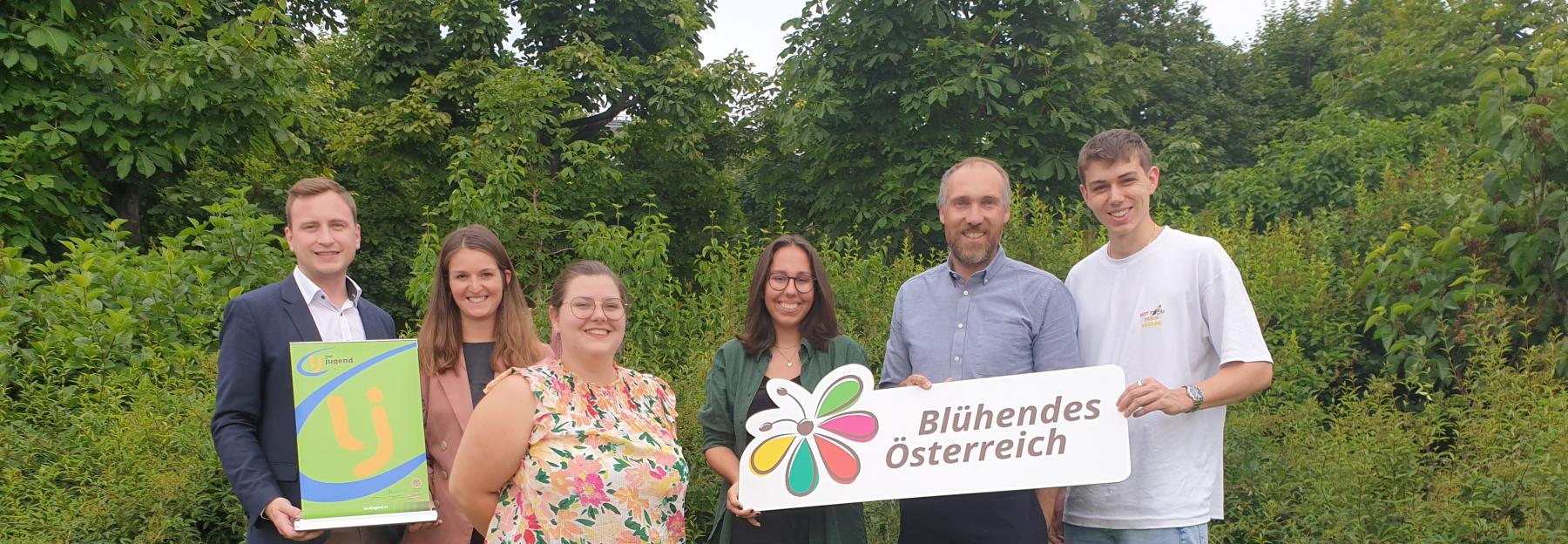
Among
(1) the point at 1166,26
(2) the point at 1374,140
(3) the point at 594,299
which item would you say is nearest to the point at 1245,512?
(3) the point at 594,299

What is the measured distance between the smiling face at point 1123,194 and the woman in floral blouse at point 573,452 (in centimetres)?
143

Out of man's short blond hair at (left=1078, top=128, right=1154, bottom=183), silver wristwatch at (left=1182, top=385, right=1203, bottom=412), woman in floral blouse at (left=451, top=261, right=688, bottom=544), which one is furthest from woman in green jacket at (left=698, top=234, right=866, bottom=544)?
silver wristwatch at (left=1182, top=385, right=1203, bottom=412)

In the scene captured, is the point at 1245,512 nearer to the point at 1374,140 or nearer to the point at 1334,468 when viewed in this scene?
the point at 1334,468

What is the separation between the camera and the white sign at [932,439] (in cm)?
297

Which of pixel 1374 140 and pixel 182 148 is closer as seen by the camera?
pixel 182 148

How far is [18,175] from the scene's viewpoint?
738 centimetres

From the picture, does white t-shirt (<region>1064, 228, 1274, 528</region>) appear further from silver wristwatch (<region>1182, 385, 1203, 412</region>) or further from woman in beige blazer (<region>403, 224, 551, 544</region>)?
woman in beige blazer (<region>403, 224, 551, 544</region>)

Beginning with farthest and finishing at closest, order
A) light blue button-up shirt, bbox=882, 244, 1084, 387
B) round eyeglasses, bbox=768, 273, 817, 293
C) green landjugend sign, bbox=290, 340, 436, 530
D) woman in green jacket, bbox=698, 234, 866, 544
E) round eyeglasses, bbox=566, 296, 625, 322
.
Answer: round eyeglasses, bbox=768, 273, 817, 293
woman in green jacket, bbox=698, 234, 866, 544
light blue button-up shirt, bbox=882, 244, 1084, 387
green landjugend sign, bbox=290, 340, 436, 530
round eyeglasses, bbox=566, 296, 625, 322

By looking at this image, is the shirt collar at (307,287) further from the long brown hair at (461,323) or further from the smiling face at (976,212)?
the smiling face at (976,212)

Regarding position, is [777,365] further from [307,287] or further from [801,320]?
[307,287]

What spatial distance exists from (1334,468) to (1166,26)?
26.3m

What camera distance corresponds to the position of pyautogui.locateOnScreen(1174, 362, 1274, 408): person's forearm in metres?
2.84

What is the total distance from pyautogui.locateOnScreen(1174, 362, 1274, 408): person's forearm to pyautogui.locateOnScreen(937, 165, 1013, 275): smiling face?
2.45ft

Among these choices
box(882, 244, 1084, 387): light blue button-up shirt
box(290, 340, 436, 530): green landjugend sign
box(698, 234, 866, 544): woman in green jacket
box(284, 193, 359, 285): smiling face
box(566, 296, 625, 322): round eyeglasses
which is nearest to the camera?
box(566, 296, 625, 322): round eyeglasses
